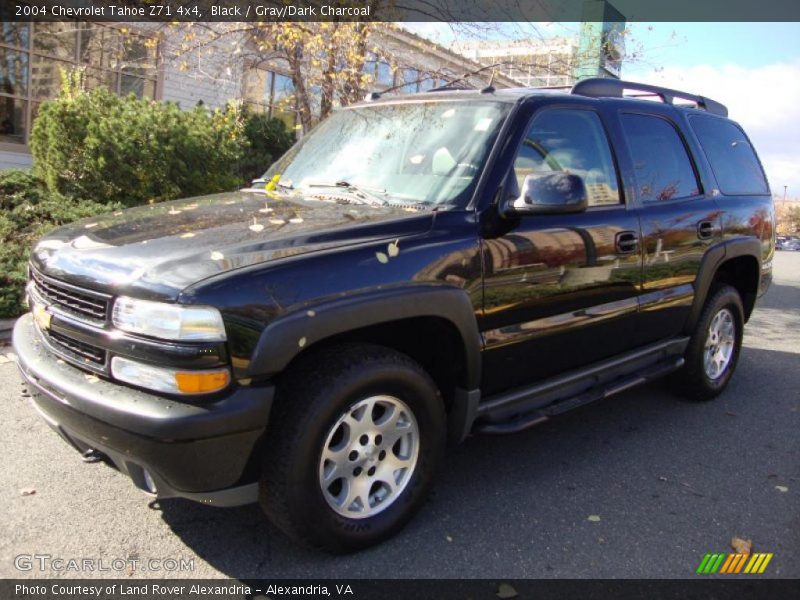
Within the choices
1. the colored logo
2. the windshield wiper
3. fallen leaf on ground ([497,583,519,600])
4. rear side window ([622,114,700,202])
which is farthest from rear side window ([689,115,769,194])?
fallen leaf on ground ([497,583,519,600])

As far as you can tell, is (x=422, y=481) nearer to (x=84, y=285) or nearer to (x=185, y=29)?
(x=84, y=285)

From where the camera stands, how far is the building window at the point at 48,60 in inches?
424

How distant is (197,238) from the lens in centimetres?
279

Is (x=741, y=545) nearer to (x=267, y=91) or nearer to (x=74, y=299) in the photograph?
(x=74, y=299)

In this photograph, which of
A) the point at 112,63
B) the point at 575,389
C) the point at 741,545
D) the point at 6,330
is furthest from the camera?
the point at 112,63

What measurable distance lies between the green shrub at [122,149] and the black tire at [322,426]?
6.62m

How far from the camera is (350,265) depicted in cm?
270

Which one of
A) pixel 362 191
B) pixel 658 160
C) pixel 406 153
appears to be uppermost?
pixel 658 160

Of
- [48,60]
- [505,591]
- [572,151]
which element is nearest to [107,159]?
[48,60]

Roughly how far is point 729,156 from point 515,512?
3.35 meters

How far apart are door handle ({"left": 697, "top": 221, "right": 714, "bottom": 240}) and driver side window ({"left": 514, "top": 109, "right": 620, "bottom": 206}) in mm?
923

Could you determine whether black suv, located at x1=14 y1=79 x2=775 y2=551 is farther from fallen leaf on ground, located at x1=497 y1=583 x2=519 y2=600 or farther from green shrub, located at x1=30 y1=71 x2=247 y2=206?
green shrub, located at x1=30 y1=71 x2=247 y2=206

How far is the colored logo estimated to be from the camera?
294 centimetres

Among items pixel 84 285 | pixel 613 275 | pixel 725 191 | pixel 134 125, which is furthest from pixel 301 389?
pixel 134 125
